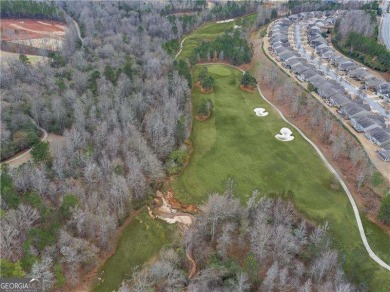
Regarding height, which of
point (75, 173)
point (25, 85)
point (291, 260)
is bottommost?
point (291, 260)

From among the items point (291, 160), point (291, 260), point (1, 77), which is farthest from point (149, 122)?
point (1, 77)

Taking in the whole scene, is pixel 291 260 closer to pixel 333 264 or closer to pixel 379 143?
pixel 333 264

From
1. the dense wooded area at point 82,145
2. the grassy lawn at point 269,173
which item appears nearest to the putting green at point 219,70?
the dense wooded area at point 82,145

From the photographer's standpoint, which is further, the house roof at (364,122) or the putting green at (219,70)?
the putting green at (219,70)

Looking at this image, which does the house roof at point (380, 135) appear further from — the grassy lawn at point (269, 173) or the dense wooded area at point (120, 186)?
the grassy lawn at point (269, 173)

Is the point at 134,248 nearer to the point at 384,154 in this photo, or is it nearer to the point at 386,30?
the point at 384,154

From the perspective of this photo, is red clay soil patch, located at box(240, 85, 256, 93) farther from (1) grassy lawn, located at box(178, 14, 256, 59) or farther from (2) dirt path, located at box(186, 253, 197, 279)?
(2) dirt path, located at box(186, 253, 197, 279)
